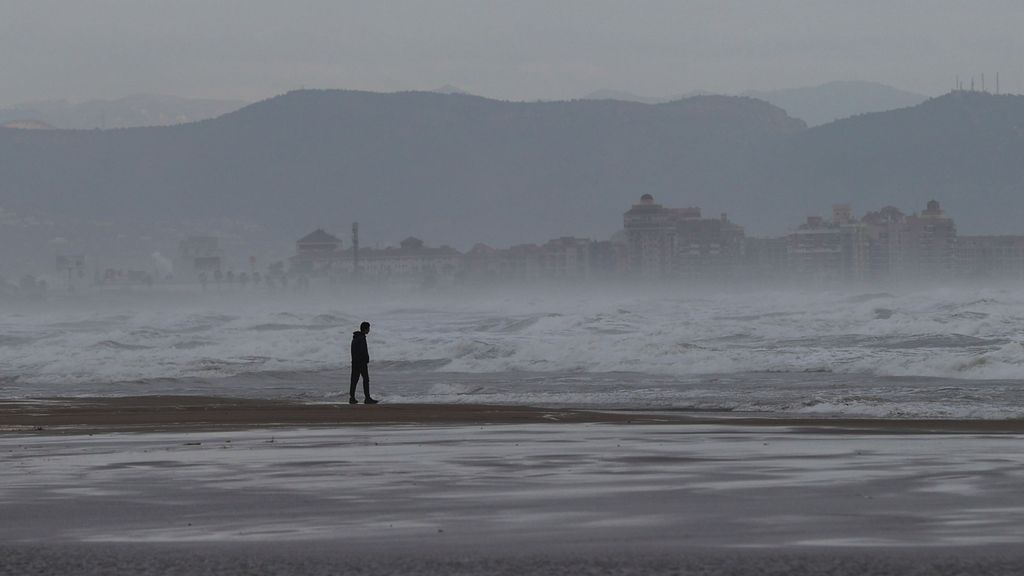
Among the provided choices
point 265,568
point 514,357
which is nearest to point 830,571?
point 265,568

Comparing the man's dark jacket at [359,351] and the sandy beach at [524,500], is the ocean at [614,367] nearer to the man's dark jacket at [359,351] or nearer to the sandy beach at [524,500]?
the man's dark jacket at [359,351]

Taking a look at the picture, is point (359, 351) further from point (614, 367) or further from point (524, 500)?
point (524, 500)

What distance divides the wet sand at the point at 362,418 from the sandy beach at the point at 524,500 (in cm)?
50

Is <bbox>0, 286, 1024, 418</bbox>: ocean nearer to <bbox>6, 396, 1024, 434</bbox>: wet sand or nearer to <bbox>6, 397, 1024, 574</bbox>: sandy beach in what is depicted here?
<bbox>6, 396, 1024, 434</bbox>: wet sand

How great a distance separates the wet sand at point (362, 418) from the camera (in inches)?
711

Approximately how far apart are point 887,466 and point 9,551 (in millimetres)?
6449

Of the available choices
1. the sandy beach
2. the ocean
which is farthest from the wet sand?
the ocean

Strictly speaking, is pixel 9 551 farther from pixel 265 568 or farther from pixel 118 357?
pixel 118 357

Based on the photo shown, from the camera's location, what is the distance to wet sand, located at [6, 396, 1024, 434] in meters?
18.1

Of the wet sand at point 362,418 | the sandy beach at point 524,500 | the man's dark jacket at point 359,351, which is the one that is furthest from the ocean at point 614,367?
the sandy beach at point 524,500

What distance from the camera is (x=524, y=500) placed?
32.5 feet

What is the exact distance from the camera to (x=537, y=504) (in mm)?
9688

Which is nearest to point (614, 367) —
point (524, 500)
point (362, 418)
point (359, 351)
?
point (359, 351)

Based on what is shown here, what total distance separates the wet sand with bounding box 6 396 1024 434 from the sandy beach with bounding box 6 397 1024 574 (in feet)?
1.65
